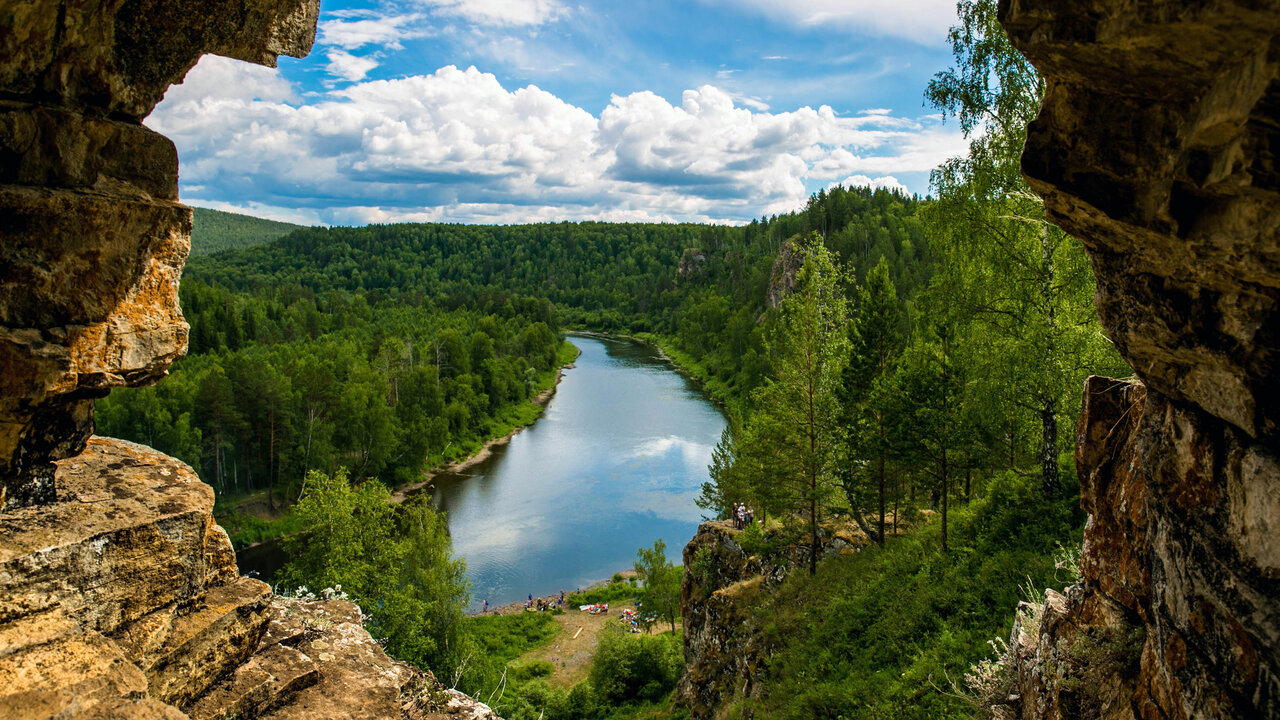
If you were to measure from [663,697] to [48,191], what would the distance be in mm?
24104

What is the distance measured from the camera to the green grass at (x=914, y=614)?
11094mm

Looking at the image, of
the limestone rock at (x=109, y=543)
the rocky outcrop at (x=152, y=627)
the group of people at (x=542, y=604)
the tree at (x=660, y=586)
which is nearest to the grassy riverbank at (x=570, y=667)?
the group of people at (x=542, y=604)

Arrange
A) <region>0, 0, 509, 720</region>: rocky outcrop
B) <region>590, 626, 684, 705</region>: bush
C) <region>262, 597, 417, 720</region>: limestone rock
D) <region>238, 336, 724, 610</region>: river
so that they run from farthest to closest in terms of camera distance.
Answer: <region>238, 336, 724, 610</region>: river, <region>590, 626, 684, 705</region>: bush, <region>262, 597, 417, 720</region>: limestone rock, <region>0, 0, 509, 720</region>: rocky outcrop

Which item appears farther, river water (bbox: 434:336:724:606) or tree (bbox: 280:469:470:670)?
river water (bbox: 434:336:724:606)

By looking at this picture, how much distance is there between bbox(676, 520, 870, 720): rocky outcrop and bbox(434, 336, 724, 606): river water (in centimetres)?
1410

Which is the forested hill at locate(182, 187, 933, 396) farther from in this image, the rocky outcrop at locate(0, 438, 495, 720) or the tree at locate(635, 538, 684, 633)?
the tree at locate(635, 538, 684, 633)

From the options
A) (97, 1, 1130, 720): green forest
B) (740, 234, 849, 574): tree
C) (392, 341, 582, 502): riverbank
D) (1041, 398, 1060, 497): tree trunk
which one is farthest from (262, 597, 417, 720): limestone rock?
(392, 341, 582, 502): riverbank

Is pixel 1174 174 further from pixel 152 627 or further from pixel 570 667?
pixel 570 667

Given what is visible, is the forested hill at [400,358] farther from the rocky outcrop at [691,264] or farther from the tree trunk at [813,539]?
the tree trunk at [813,539]

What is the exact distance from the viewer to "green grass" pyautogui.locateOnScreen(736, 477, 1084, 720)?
36.4 feet

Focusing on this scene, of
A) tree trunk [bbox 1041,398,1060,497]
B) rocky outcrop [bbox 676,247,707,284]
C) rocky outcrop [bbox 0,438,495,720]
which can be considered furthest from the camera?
rocky outcrop [bbox 676,247,707,284]

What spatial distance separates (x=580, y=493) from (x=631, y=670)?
19674 millimetres

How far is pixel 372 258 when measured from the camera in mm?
193875

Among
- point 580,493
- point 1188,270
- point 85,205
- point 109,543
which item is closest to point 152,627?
point 109,543
